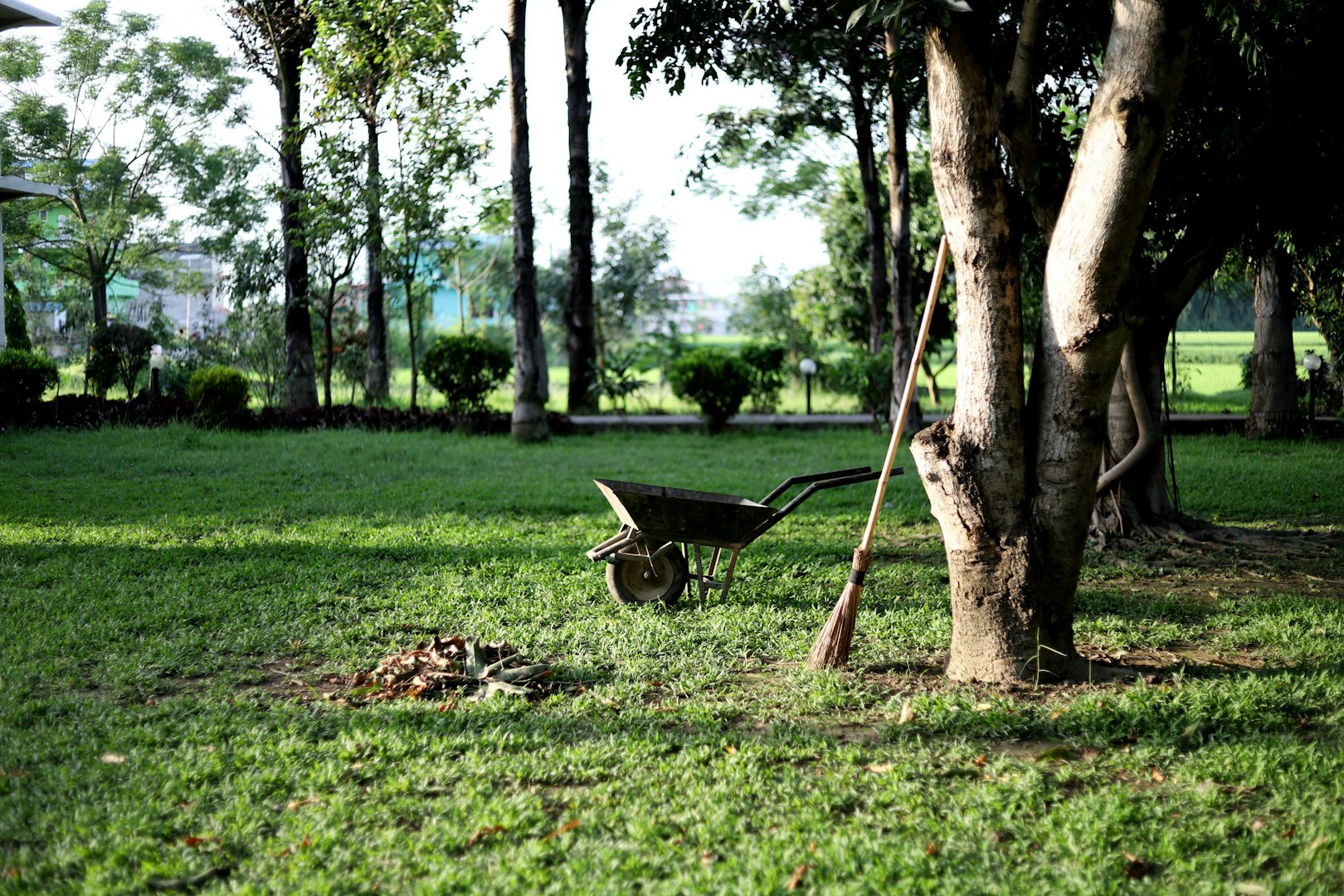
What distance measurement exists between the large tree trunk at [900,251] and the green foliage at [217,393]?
806 centimetres

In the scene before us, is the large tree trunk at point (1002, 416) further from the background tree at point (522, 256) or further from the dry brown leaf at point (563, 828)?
the background tree at point (522, 256)

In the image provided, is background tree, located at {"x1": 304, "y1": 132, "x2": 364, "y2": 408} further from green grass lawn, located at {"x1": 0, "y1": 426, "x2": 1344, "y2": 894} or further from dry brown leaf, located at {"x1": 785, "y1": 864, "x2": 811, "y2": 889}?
dry brown leaf, located at {"x1": 785, "y1": 864, "x2": 811, "y2": 889}

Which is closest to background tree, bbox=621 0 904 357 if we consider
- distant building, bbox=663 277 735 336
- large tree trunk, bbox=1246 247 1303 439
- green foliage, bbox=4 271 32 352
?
large tree trunk, bbox=1246 247 1303 439

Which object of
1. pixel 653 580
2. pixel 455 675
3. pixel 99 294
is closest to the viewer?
pixel 455 675

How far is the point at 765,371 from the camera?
17297mm

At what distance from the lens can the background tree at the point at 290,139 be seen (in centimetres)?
1540

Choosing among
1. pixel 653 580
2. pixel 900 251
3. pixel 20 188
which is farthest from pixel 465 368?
pixel 653 580

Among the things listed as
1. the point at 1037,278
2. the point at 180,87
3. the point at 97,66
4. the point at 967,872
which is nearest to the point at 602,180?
the point at 180,87

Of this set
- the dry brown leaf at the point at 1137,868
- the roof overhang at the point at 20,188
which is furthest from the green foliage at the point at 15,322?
the dry brown leaf at the point at 1137,868

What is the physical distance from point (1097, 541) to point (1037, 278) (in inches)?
100

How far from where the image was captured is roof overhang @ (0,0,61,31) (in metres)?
13.4

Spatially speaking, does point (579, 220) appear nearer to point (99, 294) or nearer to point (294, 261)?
point (294, 261)

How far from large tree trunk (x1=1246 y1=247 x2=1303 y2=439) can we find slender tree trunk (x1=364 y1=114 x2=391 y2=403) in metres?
11.3

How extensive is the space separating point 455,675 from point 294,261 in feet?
41.8
